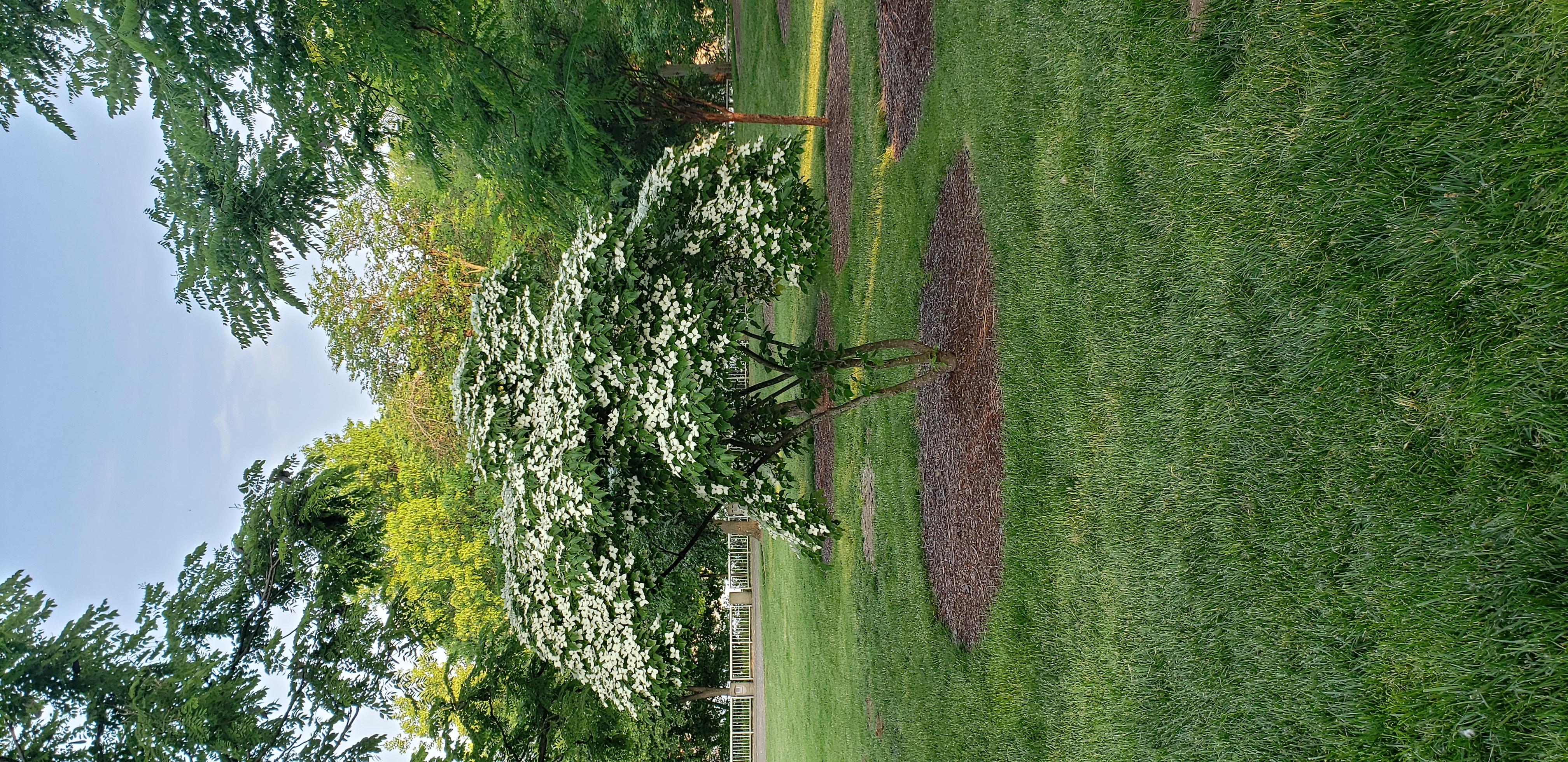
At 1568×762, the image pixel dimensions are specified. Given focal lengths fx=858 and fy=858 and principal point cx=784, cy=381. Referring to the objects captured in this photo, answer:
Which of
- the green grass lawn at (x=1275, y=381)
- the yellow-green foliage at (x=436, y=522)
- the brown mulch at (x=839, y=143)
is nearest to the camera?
the green grass lawn at (x=1275, y=381)

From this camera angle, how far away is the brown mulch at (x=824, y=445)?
13922 millimetres

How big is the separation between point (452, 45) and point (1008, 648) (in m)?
9.01

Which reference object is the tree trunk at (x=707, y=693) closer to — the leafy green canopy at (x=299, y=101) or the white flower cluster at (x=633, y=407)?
the white flower cluster at (x=633, y=407)

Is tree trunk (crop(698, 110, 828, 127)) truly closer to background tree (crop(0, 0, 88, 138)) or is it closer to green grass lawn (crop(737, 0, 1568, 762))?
green grass lawn (crop(737, 0, 1568, 762))

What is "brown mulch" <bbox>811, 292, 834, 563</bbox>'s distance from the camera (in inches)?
548

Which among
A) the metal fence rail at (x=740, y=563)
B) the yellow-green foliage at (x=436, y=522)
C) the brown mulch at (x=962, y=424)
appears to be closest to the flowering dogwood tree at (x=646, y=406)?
the brown mulch at (x=962, y=424)

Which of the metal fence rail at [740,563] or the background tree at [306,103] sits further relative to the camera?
the metal fence rail at [740,563]

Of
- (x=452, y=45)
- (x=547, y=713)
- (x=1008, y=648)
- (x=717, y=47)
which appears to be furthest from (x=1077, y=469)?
(x=717, y=47)

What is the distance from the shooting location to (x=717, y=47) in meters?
27.0

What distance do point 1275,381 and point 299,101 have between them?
9697mm

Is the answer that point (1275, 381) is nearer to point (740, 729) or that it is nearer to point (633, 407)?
point (633, 407)

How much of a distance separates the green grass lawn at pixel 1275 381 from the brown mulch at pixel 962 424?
30 centimetres

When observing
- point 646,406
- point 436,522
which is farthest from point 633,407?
point 436,522

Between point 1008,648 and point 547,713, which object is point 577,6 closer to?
point 547,713
